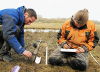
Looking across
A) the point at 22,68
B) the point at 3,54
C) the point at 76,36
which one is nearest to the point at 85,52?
the point at 76,36

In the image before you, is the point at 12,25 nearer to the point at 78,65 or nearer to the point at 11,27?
the point at 11,27

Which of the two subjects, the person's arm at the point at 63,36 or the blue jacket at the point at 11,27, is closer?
the blue jacket at the point at 11,27

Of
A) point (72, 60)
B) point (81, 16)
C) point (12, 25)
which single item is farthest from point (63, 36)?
point (12, 25)

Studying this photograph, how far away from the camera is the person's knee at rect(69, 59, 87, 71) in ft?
8.27

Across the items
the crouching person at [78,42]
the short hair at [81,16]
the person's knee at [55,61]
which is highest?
the short hair at [81,16]

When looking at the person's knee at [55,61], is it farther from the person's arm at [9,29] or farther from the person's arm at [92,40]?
the person's arm at [9,29]

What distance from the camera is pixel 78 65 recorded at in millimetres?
2551

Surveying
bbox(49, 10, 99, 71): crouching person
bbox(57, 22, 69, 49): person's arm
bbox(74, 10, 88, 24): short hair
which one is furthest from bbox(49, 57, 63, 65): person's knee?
bbox(74, 10, 88, 24): short hair

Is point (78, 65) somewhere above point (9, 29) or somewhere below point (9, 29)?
below

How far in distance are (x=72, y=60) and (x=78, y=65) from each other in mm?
201

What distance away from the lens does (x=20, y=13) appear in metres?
2.54

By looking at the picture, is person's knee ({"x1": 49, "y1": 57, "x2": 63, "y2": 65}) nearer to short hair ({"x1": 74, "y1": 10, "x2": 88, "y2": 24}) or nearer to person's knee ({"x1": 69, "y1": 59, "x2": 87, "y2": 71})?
person's knee ({"x1": 69, "y1": 59, "x2": 87, "y2": 71})

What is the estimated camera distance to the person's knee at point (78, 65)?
252cm

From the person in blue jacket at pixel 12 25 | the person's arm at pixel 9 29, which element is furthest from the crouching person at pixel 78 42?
the person's arm at pixel 9 29
